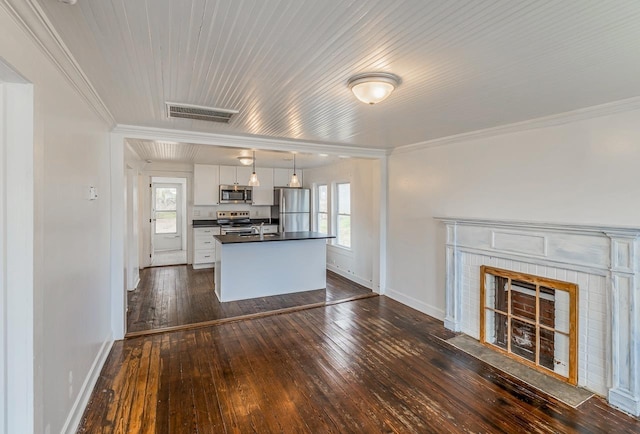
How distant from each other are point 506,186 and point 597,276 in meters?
1.18

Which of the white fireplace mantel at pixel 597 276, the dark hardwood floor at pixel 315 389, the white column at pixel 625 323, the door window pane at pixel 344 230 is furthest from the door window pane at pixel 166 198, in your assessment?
the white column at pixel 625 323

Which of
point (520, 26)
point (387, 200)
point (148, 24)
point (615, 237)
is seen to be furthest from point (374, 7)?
point (387, 200)

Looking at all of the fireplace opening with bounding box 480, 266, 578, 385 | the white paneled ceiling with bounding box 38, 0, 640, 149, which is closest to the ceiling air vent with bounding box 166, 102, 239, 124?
the white paneled ceiling with bounding box 38, 0, 640, 149

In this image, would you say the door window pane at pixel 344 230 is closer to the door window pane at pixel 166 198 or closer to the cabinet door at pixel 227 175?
the cabinet door at pixel 227 175

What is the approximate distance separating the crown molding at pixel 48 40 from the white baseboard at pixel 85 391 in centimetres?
221

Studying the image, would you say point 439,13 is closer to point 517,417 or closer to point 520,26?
point 520,26

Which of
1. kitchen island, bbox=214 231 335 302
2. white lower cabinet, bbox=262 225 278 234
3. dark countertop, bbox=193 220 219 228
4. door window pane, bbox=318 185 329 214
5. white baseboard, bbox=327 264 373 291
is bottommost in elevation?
white baseboard, bbox=327 264 373 291

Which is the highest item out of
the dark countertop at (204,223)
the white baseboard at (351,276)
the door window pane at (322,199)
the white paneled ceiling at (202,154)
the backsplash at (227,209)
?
the white paneled ceiling at (202,154)

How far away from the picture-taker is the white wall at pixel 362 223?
5344 millimetres

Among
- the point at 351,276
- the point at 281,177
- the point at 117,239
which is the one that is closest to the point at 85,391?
the point at 117,239

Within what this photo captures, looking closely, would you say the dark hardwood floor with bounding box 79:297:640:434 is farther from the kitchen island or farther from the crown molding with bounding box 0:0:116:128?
the crown molding with bounding box 0:0:116:128

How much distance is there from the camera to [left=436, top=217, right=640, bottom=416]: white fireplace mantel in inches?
94.3

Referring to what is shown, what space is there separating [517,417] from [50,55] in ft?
A: 12.6

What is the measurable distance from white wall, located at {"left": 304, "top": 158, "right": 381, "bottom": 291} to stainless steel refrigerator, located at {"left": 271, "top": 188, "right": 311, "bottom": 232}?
1.14 metres
